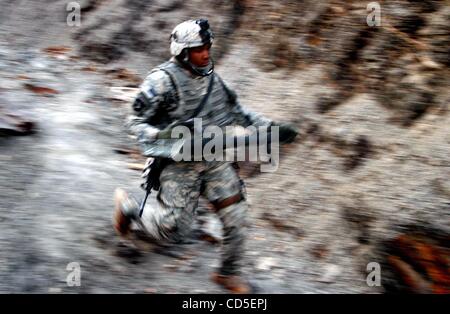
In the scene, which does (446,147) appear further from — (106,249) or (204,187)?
(106,249)

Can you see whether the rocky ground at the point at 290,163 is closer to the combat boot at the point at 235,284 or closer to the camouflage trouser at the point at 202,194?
the combat boot at the point at 235,284

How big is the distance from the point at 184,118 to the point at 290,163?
2322mm

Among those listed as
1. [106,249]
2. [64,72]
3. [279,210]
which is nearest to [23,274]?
[106,249]

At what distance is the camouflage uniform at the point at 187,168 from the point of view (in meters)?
4.51

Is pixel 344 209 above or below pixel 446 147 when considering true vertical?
below

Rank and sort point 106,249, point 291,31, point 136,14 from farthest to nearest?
point 136,14, point 291,31, point 106,249

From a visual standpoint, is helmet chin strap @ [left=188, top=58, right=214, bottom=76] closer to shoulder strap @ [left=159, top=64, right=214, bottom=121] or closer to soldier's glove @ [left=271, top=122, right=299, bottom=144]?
shoulder strap @ [left=159, top=64, right=214, bottom=121]

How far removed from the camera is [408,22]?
22.3 ft

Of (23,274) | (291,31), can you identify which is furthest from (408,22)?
(23,274)

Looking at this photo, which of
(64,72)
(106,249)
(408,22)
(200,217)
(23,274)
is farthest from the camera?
(64,72)

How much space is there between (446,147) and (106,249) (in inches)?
120

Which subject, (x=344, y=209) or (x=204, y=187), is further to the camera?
(x=344, y=209)

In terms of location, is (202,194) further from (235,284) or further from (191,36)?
(191,36)
